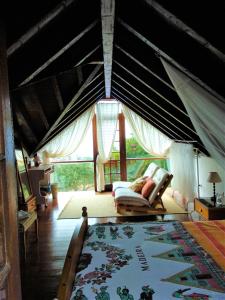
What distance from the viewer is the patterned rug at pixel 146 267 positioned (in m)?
1.54

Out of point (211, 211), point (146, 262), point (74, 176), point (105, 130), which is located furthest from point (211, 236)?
point (74, 176)

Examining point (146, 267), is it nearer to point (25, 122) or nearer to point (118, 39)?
point (118, 39)

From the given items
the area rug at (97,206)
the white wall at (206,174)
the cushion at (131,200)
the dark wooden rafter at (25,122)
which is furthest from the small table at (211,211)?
the dark wooden rafter at (25,122)

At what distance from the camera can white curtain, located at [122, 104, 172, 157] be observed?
7.22m

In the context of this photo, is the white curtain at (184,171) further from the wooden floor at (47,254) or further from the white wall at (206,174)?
the wooden floor at (47,254)

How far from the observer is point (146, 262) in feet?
6.27

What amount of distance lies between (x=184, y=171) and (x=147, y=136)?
2.22 metres

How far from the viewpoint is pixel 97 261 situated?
6.43 ft

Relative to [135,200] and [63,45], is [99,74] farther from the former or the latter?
[135,200]

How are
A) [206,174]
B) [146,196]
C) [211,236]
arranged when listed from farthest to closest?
[146,196], [206,174], [211,236]

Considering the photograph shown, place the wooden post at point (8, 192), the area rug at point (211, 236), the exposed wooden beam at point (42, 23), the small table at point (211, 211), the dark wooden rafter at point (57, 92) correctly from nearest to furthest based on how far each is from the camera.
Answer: the wooden post at point (8, 192) < the exposed wooden beam at point (42, 23) < the area rug at point (211, 236) < the small table at point (211, 211) < the dark wooden rafter at point (57, 92)

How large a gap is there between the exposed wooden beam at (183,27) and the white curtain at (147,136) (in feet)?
17.6

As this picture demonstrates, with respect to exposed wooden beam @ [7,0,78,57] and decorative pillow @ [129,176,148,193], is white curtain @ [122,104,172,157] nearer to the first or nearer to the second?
decorative pillow @ [129,176,148,193]

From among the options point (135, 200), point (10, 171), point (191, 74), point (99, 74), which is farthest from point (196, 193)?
point (10, 171)
